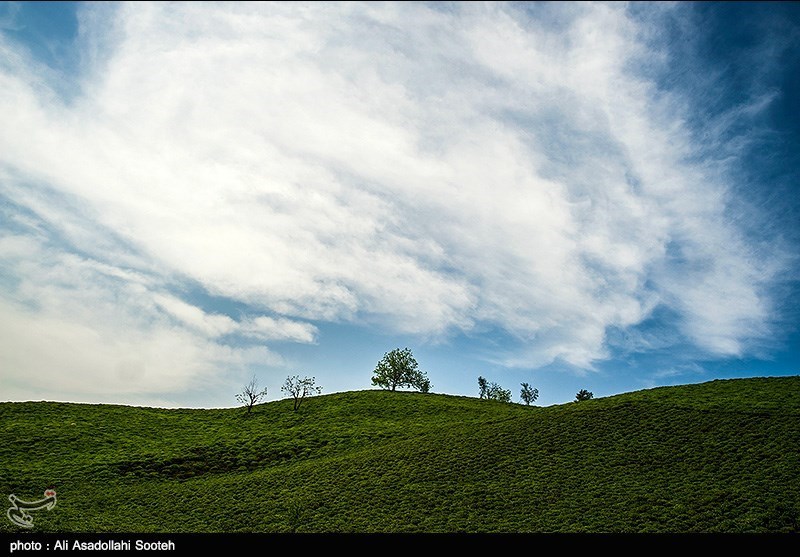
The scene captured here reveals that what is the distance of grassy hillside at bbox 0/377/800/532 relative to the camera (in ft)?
104

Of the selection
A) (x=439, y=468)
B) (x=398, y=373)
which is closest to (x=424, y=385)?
(x=398, y=373)

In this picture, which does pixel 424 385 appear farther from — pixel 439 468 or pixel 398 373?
pixel 439 468

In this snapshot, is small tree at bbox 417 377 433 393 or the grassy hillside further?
small tree at bbox 417 377 433 393

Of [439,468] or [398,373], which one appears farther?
[398,373]

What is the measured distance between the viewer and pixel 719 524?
90.6 feet

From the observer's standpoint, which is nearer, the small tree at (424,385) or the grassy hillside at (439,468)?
the grassy hillside at (439,468)

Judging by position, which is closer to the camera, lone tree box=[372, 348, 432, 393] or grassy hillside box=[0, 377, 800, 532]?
grassy hillside box=[0, 377, 800, 532]

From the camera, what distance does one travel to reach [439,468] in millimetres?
42594

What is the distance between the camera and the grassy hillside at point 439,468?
31562mm

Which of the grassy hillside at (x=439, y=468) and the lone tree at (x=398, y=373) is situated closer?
the grassy hillside at (x=439, y=468)
